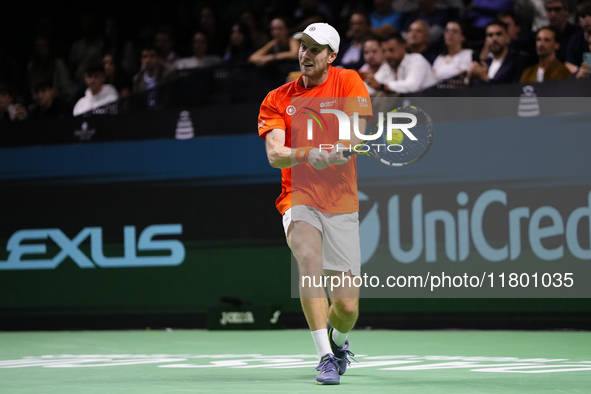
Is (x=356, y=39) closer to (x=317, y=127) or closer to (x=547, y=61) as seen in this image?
(x=547, y=61)

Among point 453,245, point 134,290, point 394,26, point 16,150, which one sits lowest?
point 134,290

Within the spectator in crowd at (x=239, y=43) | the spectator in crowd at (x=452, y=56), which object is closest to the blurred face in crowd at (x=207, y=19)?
the spectator in crowd at (x=239, y=43)

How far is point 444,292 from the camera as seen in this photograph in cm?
865

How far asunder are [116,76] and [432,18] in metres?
4.13

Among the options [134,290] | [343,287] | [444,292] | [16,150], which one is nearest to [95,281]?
[134,290]

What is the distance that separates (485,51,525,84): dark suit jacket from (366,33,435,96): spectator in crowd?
70 centimetres

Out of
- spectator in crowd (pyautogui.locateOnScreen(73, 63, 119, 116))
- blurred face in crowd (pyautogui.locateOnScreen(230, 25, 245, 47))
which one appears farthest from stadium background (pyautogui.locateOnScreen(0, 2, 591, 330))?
blurred face in crowd (pyautogui.locateOnScreen(230, 25, 245, 47))

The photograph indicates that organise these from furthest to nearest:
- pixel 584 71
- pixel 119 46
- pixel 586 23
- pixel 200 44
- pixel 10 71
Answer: pixel 10 71 → pixel 119 46 → pixel 200 44 → pixel 586 23 → pixel 584 71

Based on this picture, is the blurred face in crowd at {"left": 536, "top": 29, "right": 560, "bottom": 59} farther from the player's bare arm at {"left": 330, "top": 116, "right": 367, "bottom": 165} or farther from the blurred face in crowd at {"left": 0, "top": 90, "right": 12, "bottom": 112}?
the blurred face in crowd at {"left": 0, "top": 90, "right": 12, "bottom": 112}

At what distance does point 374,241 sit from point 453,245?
0.81m

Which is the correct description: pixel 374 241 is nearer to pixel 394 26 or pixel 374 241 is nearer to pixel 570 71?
pixel 570 71

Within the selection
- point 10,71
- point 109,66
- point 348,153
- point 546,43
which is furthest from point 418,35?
point 10,71

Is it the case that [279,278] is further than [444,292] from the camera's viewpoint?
Yes

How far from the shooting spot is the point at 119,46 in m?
13.4
